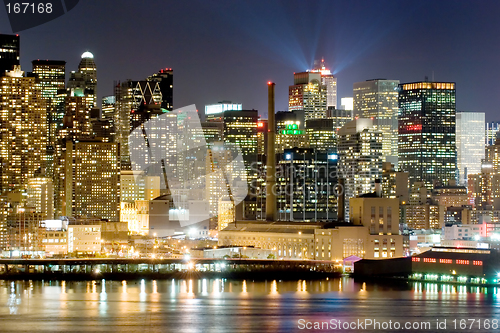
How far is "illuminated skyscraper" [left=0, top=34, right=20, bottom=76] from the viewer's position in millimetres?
138750

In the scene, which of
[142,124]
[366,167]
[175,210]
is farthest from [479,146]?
[175,210]

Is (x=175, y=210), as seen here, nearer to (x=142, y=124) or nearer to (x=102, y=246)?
(x=102, y=246)

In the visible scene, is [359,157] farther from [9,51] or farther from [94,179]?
[9,51]

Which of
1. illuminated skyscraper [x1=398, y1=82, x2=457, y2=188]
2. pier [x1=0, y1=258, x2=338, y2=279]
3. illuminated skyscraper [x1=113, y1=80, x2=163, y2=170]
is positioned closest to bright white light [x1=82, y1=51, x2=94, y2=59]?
illuminated skyscraper [x1=113, y1=80, x2=163, y2=170]

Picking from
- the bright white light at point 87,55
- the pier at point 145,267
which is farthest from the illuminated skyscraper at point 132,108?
the pier at point 145,267

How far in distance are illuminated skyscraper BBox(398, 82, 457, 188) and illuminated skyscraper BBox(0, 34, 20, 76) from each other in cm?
6895

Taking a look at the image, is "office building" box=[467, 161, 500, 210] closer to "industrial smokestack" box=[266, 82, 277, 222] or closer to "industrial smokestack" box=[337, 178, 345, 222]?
"industrial smokestack" box=[337, 178, 345, 222]

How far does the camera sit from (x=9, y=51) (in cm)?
14000

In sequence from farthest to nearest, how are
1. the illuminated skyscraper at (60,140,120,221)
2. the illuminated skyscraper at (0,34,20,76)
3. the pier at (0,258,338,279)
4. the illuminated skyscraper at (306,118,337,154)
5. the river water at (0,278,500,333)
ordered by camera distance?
the illuminated skyscraper at (306,118,337,154), the illuminated skyscraper at (0,34,20,76), the illuminated skyscraper at (60,140,120,221), the pier at (0,258,338,279), the river water at (0,278,500,333)

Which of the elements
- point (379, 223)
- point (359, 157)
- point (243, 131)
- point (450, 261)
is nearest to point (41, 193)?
point (243, 131)

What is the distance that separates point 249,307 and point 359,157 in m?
83.2

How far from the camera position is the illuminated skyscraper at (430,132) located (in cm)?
16938

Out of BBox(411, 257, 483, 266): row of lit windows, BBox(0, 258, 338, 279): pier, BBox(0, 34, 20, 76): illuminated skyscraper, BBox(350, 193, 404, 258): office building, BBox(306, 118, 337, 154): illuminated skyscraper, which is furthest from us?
BBox(306, 118, 337, 154): illuminated skyscraper

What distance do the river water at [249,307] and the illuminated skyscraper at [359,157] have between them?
62.7m
